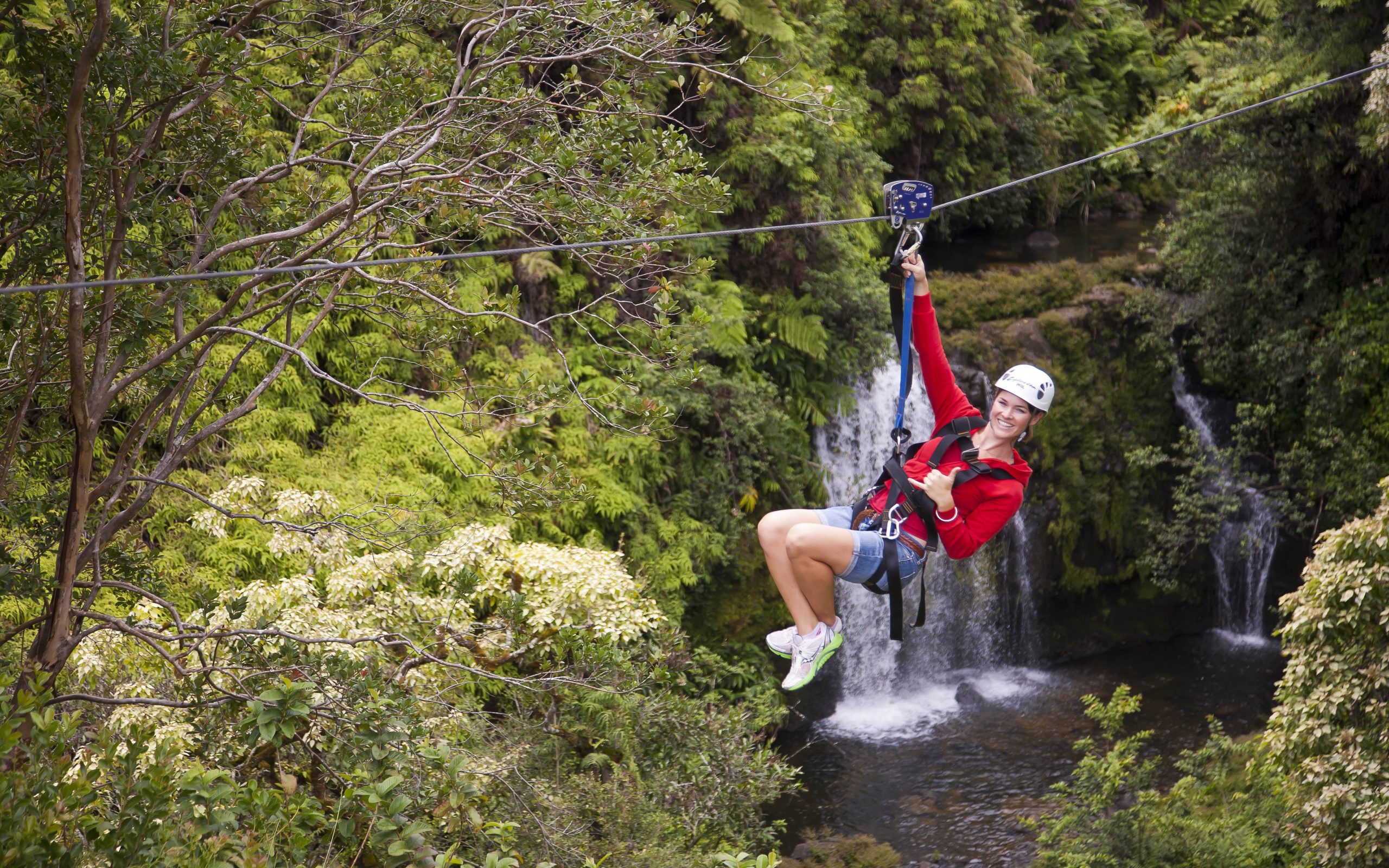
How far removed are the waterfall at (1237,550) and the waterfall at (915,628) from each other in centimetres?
A: 321

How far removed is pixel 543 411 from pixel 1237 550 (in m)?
13.4

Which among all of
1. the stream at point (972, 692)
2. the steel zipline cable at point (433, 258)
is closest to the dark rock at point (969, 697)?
the stream at point (972, 692)

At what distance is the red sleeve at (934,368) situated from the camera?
483cm

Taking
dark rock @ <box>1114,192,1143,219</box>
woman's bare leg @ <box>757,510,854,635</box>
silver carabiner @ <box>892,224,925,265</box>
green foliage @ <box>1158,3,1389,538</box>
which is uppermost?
dark rock @ <box>1114,192,1143,219</box>

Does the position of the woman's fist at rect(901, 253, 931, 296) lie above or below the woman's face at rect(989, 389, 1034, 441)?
above

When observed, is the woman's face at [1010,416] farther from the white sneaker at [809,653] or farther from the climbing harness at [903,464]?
the white sneaker at [809,653]

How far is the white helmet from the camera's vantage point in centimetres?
461

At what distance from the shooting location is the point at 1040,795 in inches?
473

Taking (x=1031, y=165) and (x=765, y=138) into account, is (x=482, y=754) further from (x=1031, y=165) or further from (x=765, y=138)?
(x=1031, y=165)

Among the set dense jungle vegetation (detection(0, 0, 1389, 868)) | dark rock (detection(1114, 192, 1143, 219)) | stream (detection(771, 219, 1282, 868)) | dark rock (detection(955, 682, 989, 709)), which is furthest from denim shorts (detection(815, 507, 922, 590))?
dark rock (detection(1114, 192, 1143, 219))

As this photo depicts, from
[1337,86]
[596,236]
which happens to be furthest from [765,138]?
[596,236]

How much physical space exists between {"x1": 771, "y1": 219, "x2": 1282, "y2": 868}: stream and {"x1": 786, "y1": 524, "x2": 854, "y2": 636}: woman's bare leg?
7.20 m

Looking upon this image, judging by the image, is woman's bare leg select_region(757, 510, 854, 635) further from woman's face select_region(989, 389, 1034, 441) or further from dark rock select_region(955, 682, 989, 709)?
dark rock select_region(955, 682, 989, 709)

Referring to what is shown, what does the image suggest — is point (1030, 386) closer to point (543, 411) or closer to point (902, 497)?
point (902, 497)
